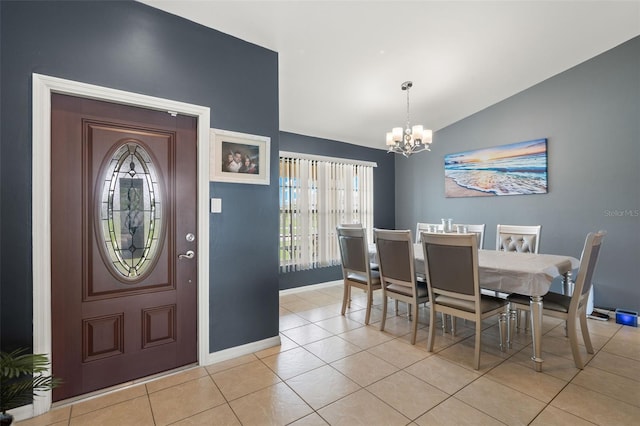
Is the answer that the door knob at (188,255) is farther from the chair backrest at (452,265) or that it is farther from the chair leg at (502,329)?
the chair leg at (502,329)

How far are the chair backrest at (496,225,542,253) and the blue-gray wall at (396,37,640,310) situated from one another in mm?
736

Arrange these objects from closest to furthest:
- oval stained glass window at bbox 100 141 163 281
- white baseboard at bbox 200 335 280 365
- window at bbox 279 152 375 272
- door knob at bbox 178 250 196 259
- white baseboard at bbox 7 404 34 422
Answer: white baseboard at bbox 7 404 34 422, oval stained glass window at bbox 100 141 163 281, door knob at bbox 178 250 196 259, white baseboard at bbox 200 335 280 365, window at bbox 279 152 375 272

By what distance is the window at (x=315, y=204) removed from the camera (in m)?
4.45

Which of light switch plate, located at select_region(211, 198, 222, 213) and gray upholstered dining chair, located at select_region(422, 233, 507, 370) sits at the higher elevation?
light switch plate, located at select_region(211, 198, 222, 213)

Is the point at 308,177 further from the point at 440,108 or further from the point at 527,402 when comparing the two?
the point at 527,402

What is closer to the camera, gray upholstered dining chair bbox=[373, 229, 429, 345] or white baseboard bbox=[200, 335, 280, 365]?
white baseboard bbox=[200, 335, 280, 365]

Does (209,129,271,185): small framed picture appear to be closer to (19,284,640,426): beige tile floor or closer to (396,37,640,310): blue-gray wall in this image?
(19,284,640,426): beige tile floor

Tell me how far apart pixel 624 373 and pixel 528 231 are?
5.03 feet

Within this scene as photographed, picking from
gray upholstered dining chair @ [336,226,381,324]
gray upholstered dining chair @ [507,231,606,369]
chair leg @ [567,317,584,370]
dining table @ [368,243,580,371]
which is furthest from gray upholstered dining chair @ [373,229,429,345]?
chair leg @ [567,317,584,370]

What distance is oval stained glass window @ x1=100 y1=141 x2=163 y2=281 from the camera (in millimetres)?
2150

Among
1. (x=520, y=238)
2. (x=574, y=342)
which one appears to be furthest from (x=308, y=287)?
(x=574, y=342)

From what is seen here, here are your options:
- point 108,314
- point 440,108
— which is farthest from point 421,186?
point 108,314

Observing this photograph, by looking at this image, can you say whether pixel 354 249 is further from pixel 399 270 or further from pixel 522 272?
pixel 522 272

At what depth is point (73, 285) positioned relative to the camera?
201cm
